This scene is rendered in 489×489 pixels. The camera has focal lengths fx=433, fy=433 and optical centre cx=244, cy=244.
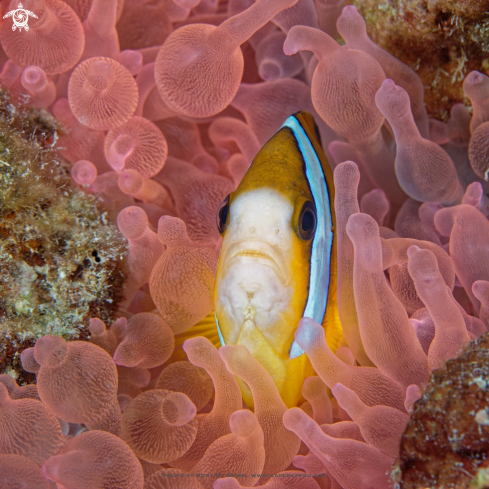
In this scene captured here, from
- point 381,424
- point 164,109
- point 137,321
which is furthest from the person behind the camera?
point 164,109

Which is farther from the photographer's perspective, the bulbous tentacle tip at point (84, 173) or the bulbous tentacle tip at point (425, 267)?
the bulbous tentacle tip at point (84, 173)

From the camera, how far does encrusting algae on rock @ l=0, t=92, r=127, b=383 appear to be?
1046mm

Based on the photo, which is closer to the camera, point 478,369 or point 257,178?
point 478,369

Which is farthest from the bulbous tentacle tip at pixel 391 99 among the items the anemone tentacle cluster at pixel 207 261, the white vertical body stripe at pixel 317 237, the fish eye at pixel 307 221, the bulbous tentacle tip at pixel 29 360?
the bulbous tentacle tip at pixel 29 360

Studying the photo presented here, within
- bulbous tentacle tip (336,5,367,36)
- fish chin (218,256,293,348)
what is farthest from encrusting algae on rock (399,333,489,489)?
bulbous tentacle tip (336,5,367,36)

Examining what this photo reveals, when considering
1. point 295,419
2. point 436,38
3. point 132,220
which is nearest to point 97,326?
point 132,220

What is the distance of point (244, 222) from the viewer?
35.1 inches

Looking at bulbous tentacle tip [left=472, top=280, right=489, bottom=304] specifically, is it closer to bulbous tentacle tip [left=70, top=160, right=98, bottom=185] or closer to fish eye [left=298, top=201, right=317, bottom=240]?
fish eye [left=298, top=201, right=317, bottom=240]

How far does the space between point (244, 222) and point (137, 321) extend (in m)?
0.35

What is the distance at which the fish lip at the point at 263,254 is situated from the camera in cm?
87

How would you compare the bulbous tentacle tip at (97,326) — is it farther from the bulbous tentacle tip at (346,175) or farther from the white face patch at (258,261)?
the bulbous tentacle tip at (346,175)

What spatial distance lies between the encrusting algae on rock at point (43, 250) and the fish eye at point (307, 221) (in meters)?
0.51

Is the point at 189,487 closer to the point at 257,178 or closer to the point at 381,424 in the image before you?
the point at 381,424

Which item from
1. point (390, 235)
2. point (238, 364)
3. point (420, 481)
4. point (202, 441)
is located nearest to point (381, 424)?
point (420, 481)
